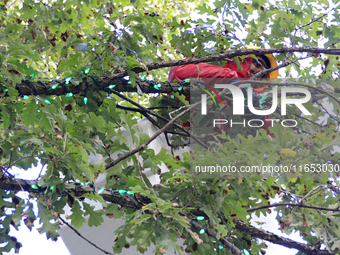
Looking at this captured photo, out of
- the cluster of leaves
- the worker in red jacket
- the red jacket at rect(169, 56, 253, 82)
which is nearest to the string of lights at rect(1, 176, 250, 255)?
the cluster of leaves

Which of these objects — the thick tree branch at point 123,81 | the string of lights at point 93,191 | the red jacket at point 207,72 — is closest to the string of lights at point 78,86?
the thick tree branch at point 123,81

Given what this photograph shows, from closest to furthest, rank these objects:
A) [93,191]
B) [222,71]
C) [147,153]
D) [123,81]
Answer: [93,191], [147,153], [123,81], [222,71]

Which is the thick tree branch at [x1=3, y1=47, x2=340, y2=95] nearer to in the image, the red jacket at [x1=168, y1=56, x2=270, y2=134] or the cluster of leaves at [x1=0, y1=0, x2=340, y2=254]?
the cluster of leaves at [x1=0, y1=0, x2=340, y2=254]

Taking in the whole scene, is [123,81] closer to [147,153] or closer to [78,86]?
[78,86]

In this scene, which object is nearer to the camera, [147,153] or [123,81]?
[147,153]

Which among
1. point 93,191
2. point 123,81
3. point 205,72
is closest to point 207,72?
point 205,72

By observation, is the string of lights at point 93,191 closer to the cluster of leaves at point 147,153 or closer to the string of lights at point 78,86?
the cluster of leaves at point 147,153

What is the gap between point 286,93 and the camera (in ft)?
9.20

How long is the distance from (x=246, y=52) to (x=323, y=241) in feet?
5.07

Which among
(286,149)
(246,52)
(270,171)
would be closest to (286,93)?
(246,52)

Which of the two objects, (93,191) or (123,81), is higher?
(123,81)

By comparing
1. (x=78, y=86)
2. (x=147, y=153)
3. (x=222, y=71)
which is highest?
(x=222, y=71)

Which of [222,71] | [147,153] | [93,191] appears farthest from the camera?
[222,71]

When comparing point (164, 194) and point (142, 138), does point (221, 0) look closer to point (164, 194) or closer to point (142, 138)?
point (142, 138)
